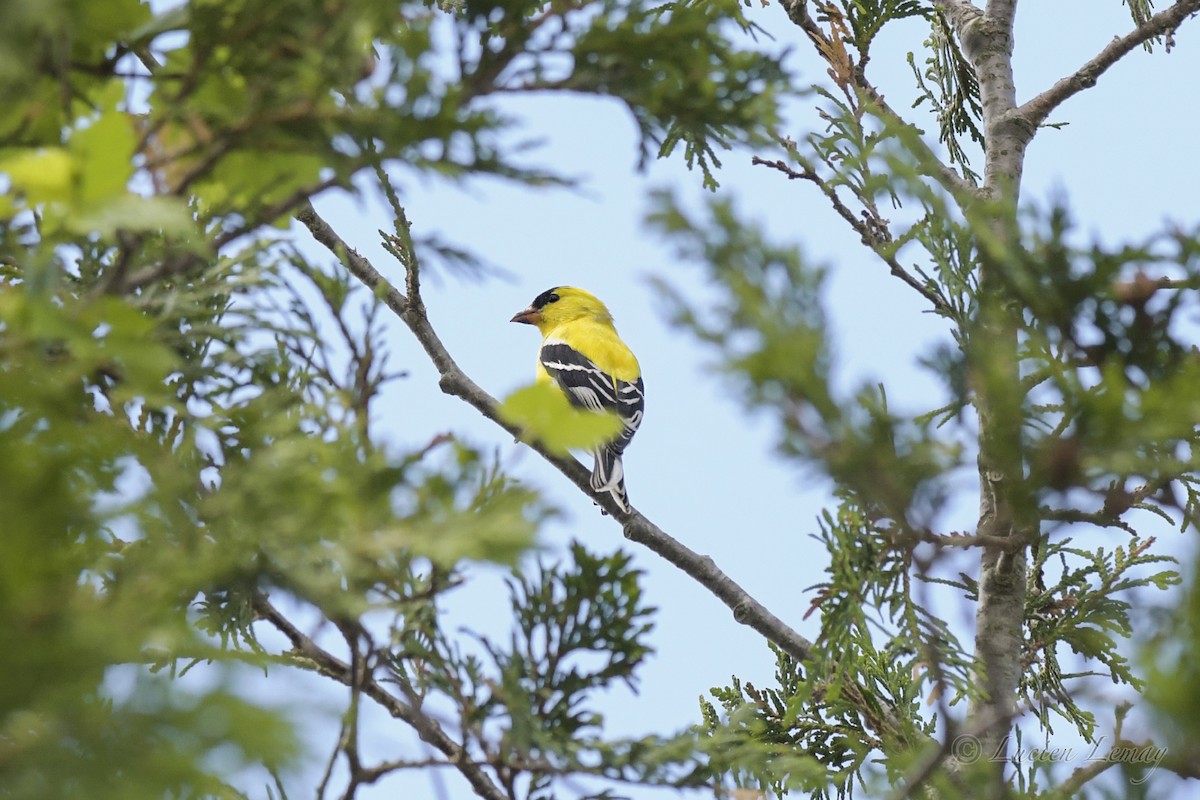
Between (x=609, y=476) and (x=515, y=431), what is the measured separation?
793mm

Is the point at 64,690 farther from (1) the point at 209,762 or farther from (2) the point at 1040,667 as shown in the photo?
(2) the point at 1040,667

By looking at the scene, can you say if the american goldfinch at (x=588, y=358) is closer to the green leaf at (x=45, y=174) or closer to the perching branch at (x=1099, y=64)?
the perching branch at (x=1099, y=64)

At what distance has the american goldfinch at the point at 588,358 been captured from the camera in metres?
5.85

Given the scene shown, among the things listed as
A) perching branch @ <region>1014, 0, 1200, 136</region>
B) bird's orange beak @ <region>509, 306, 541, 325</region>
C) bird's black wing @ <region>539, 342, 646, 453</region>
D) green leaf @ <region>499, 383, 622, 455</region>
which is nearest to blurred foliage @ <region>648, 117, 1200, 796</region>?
Answer: green leaf @ <region>499, 383, 622, 455</region>

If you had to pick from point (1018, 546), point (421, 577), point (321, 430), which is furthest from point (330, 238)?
point (1018, 546)

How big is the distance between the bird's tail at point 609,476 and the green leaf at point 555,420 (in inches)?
103

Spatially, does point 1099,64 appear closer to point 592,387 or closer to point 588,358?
point 592,387

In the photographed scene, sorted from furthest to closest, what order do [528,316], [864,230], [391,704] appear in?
[528,316] < [864,230] < [391,704]

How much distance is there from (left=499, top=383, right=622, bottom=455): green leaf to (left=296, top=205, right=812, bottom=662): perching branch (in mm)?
1768

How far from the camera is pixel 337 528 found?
1.33 metres

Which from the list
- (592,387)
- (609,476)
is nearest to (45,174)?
(609,476)

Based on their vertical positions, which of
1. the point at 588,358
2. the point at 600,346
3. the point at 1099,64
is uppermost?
the point at 600,346

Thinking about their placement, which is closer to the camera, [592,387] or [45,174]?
[45,174]

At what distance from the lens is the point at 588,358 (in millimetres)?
→ 6277
